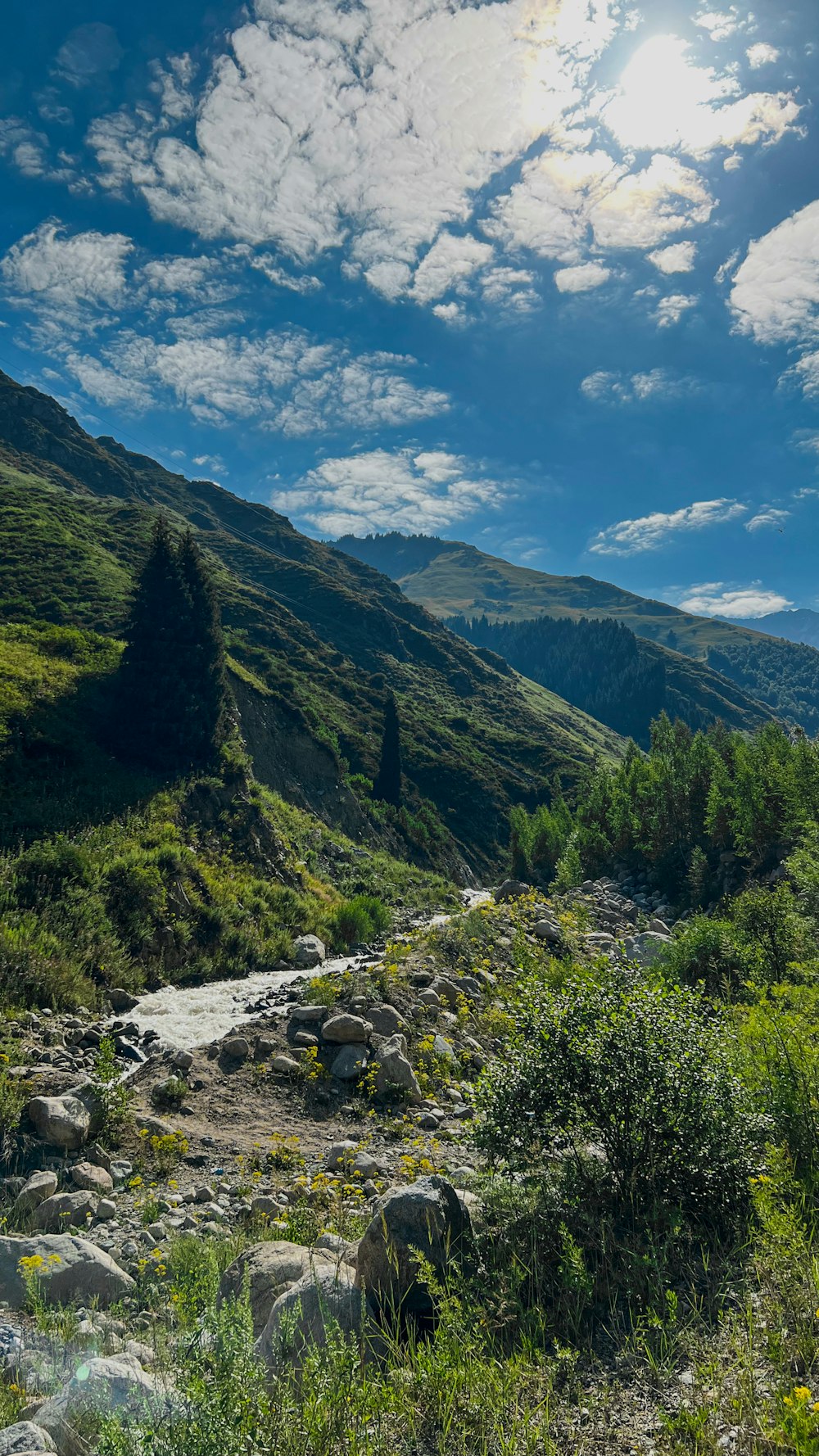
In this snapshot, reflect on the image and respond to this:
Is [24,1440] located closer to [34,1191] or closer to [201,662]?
[34,1191]

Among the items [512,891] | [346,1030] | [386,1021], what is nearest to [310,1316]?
[346,1030]

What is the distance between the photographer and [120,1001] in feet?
48.2

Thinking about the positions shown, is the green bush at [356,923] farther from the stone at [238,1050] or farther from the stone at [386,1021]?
the stone at [238,1050]

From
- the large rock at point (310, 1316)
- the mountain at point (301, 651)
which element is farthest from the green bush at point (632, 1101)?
the mountain at point (301, 651)

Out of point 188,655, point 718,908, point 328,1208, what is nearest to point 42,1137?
point 328,1208

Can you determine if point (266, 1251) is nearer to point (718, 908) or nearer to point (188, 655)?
point (718, 908)

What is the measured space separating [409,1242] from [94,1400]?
1970 mm

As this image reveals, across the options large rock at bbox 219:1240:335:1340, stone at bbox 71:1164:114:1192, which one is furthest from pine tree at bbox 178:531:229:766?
large rock at bbox 219:1240:335:1340

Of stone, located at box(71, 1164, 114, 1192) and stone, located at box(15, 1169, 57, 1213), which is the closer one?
stone, located at box(15, 1169, 57, 1213)

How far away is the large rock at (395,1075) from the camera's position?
9.45 meters

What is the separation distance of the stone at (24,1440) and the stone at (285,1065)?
7.12 m

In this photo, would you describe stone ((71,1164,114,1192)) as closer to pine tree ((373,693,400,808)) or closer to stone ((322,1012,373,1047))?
stone ((322,1012,373,1047))

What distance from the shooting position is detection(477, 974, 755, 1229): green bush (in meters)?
4.82

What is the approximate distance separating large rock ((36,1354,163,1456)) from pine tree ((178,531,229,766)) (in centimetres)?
2704
